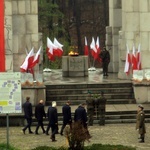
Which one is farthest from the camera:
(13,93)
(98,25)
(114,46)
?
(98,25)

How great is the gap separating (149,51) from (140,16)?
5.84ft

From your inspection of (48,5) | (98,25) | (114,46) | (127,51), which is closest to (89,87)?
(127,51)

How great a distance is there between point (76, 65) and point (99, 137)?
48.6ft

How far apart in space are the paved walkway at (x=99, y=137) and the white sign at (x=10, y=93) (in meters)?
1.74

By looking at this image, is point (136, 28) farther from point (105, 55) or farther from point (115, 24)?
point (115, 24)

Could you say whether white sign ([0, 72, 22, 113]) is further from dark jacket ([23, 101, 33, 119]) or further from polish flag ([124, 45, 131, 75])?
polish flag ([124, 45, 131, 75])

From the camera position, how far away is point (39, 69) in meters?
39.1

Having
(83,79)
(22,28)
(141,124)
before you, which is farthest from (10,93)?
(83,79)

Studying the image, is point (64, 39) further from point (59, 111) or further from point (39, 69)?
point (59, 111)

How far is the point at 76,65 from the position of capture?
1667 inches

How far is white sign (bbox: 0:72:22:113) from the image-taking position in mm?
24250

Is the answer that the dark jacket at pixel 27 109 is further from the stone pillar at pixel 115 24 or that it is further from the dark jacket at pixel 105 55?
the stone pillar at pixel 115 24

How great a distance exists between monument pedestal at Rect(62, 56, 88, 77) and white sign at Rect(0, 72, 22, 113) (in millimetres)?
Result: 17804

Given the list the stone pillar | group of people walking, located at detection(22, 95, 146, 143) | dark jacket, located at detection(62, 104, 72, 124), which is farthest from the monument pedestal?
dark jacket, located at detection(62, 104, 72, 124)
